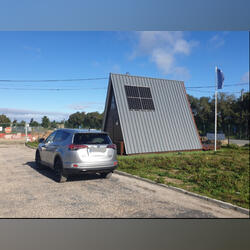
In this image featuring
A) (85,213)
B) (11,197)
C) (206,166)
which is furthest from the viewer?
(206,166)

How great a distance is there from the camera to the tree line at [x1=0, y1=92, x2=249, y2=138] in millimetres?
29484

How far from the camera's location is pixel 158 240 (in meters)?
4.16

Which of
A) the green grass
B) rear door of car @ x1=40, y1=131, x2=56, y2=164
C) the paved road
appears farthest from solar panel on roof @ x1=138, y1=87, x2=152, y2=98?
the paved road

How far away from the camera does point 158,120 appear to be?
14.6 metres

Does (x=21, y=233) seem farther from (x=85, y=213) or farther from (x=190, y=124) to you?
(x=190, y=124)

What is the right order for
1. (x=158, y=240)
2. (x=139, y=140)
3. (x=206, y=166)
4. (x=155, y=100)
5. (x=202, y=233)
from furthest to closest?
(x=155, y=100), (x=139, y=140), (x=206, y=166), (x=202, y=233), (x=158, y=240)

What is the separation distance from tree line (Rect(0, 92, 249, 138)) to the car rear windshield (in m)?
17.6

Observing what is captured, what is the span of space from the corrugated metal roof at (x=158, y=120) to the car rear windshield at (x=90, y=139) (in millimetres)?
6064

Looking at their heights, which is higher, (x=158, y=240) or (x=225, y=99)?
(x=225, y=99)

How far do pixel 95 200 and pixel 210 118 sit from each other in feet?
134

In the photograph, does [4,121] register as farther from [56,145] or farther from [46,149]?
[56,145]

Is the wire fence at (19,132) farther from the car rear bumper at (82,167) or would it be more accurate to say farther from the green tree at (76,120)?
the car rear bumper at (82,167)
